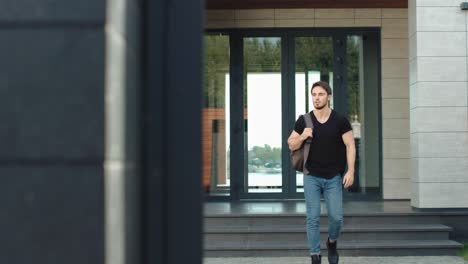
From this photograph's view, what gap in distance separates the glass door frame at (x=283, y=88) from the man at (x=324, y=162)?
187 inches

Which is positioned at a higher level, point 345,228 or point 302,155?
point 302,155

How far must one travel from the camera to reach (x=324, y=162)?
18.4ft

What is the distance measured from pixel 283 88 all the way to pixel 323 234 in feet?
11.9

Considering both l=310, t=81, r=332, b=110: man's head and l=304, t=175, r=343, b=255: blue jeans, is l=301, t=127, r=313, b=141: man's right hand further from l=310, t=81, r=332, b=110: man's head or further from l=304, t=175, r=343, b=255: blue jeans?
l=304, t=175, r=343, b=255: blue jeans

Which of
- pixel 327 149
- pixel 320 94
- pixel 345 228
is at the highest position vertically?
pixel 320 94

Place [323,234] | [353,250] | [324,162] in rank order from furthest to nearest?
1. [323,234]
2. [353,250]
3. [324,162]

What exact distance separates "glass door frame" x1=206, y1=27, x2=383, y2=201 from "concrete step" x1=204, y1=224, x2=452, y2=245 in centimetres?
291

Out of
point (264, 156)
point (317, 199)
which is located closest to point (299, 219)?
point (317, 199)

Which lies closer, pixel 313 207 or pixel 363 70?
pixel 313 207

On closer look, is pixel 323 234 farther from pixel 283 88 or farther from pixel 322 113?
pixel 283 88

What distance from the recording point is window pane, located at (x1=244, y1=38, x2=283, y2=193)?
10531mm
